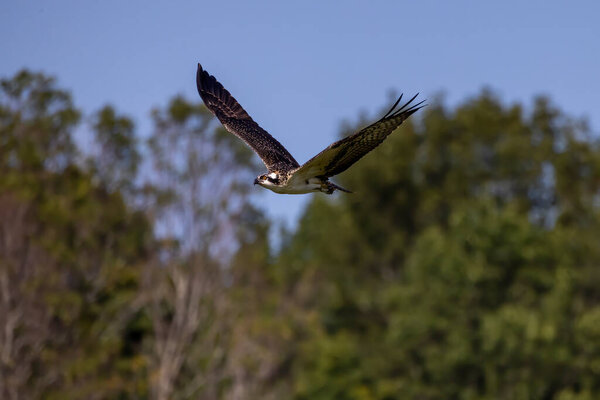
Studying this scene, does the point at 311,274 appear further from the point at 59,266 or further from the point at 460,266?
the point at 59,266

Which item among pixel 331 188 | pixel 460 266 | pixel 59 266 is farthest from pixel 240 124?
pixel 460 266

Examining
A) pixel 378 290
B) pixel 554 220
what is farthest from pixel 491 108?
pixel 378 290

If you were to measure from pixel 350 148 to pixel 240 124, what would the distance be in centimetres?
348

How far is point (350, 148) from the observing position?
11344 millimetres

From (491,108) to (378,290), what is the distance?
842 cm

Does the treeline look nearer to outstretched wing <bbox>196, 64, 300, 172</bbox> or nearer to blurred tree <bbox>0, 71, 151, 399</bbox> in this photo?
blurred tree <bbox>0, 71, 151, 399</bbox>

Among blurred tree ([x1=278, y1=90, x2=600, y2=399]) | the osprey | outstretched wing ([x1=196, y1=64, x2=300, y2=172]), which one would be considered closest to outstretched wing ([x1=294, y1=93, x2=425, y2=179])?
the osprey

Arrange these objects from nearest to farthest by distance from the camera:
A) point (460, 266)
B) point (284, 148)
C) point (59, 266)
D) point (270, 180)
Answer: point (270, 180) → point (284, 148) → point (59, 266) → point (460, 266)

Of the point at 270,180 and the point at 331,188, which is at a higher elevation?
the point at 270,180

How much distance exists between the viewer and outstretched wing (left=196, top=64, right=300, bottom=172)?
530 inches

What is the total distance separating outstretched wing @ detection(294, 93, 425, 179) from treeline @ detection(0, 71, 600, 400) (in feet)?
56.1

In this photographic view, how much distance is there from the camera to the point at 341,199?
142 feet

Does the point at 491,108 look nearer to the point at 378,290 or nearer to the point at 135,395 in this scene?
the point at 378,290

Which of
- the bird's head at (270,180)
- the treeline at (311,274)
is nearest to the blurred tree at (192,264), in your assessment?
the treeline at (311,274)
